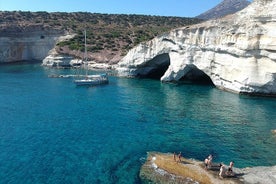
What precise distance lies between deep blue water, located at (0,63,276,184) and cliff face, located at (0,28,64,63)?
48.0 m

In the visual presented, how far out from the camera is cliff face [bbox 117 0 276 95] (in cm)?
4631

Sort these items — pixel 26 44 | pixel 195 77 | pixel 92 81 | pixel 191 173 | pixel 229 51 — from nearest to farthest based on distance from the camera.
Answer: pixel 191 173, pixel 229 51, pixel 92 81, pixel 195 77, pixel 26 44

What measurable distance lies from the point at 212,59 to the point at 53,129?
1264 inches

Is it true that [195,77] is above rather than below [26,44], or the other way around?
below

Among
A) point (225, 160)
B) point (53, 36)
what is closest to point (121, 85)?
point (225, 160)

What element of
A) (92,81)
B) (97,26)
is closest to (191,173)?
(92,81)

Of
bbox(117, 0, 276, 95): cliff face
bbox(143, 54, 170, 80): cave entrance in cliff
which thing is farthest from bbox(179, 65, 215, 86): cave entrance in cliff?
bbox(143, 54, 170, 80): cave entrance in cliff

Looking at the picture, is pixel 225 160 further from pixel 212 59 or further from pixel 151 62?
pixel 151 62

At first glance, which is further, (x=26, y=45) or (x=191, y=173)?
(x=26, y=45)

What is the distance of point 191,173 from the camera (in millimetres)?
22625

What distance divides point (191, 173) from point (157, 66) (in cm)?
4951

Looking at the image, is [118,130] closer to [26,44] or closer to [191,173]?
[191,173]

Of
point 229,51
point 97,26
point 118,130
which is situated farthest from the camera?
point 97,26

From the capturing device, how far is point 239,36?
4931cm
